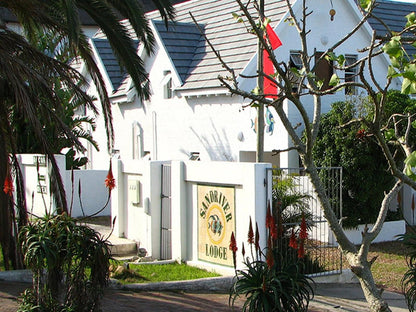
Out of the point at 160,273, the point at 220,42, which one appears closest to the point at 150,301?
the point at 160,273

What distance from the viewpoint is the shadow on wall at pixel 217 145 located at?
62.8 ft

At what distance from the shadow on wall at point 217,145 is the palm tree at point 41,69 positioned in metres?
7.46

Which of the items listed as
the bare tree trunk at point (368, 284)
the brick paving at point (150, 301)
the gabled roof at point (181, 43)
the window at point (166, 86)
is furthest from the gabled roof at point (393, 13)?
the bare tree trunk at point (368, 284)

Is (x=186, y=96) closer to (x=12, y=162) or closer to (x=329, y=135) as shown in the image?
(x=329, y=135)

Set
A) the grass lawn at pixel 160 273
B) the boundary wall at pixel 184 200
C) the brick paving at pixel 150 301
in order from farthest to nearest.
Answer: the grass lawn at pixel 160 273 < the boundary wall at pixel 184 200 < the brick paving at pixel 150 301

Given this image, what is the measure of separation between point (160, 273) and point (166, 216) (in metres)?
2.10

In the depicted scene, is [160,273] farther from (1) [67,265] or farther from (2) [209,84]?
(2) [209,84]

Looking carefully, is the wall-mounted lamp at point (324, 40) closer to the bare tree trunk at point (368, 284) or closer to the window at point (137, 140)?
the window at point (137, 140)

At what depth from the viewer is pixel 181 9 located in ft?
81.7

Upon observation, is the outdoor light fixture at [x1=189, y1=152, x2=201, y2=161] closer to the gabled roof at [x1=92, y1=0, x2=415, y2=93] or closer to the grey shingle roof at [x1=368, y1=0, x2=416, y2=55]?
the gabled roof at [x1=92, y1=0, x2=415, y2=93]

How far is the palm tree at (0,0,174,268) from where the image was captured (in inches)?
375

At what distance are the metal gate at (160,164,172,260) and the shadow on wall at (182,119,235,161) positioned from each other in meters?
5.48

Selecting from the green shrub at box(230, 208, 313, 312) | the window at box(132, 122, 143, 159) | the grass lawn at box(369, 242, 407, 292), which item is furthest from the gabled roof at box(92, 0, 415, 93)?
the green shrub at box(230, 208, 313, 312)

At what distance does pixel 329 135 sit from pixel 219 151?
14.0ft
